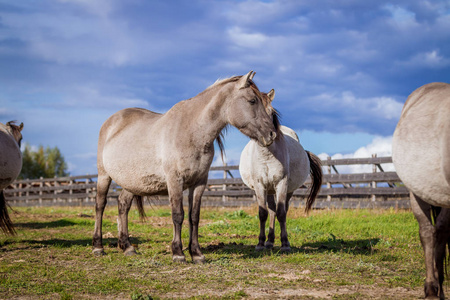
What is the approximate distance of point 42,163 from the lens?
61.8 m

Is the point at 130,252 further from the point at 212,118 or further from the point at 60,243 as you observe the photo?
the point at 212,118

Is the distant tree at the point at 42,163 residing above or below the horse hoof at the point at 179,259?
above

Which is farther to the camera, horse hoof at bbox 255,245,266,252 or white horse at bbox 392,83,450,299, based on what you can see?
horse hoof at bbox 255,245,266,252

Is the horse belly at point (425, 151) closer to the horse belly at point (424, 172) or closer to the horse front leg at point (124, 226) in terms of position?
the horse belly at point (424, 172)

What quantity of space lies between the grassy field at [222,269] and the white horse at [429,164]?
1.94ft

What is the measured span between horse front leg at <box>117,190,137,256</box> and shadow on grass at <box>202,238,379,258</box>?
4.02 ft

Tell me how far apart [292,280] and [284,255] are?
1.49 m

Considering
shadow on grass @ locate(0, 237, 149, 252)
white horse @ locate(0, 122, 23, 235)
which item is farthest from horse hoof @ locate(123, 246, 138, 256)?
white horse @ locate(0, 122, 23, 235)

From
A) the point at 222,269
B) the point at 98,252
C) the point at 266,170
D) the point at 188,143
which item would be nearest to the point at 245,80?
the point at 188,143

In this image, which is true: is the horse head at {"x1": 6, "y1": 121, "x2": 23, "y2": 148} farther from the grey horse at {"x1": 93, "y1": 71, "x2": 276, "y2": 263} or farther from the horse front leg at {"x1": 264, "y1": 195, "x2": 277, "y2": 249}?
the horse front leg at {"x1": 264, "y1": 195, "x2": 277, "y2": 249}

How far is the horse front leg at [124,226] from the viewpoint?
258 inches

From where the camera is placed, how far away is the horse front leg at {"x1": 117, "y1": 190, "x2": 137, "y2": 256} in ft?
21.5

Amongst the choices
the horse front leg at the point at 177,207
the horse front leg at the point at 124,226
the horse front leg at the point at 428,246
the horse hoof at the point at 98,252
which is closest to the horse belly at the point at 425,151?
the horse front leg at the point at 428,246

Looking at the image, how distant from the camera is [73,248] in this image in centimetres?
717
